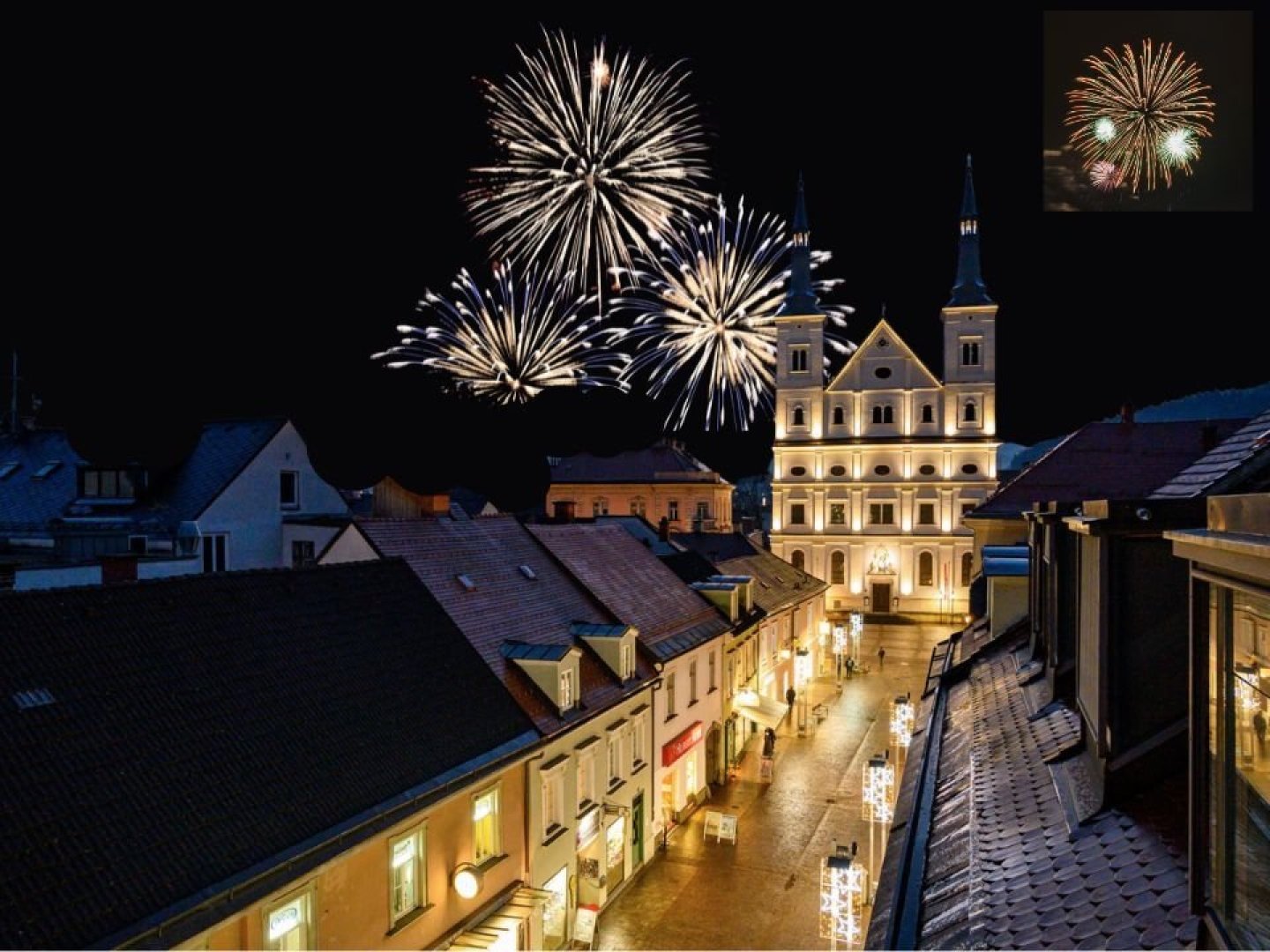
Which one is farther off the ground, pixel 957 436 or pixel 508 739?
pixel 957 436

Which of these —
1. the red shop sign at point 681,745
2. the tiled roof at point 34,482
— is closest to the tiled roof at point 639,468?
the tiled roof at point 34,482

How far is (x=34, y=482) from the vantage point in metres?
30.5

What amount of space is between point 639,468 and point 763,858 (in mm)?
61048

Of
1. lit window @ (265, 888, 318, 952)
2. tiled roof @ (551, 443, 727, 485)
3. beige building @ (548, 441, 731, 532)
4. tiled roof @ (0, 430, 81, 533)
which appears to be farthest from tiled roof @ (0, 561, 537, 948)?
tiled roof @ (551, 443, 727, 485)

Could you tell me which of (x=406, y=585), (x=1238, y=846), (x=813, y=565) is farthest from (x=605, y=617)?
(x=813, y=565)

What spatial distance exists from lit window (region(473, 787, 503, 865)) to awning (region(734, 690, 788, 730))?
15.5 metres

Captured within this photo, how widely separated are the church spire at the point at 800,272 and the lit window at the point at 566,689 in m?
50.6

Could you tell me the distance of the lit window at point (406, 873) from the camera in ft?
39.0

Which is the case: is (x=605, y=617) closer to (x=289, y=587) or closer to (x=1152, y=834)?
(x=289, y=587)

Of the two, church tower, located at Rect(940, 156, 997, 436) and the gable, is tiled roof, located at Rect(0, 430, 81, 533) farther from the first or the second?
church tower, located at Rect(940, 156, 997, 436)

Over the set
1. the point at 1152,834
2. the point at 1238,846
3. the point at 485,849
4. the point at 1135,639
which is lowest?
the point at 485,849

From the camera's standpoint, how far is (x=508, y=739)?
14742 millimetres

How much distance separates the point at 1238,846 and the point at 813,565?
60749 millimetres

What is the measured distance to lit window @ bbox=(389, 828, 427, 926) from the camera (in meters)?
11.9
